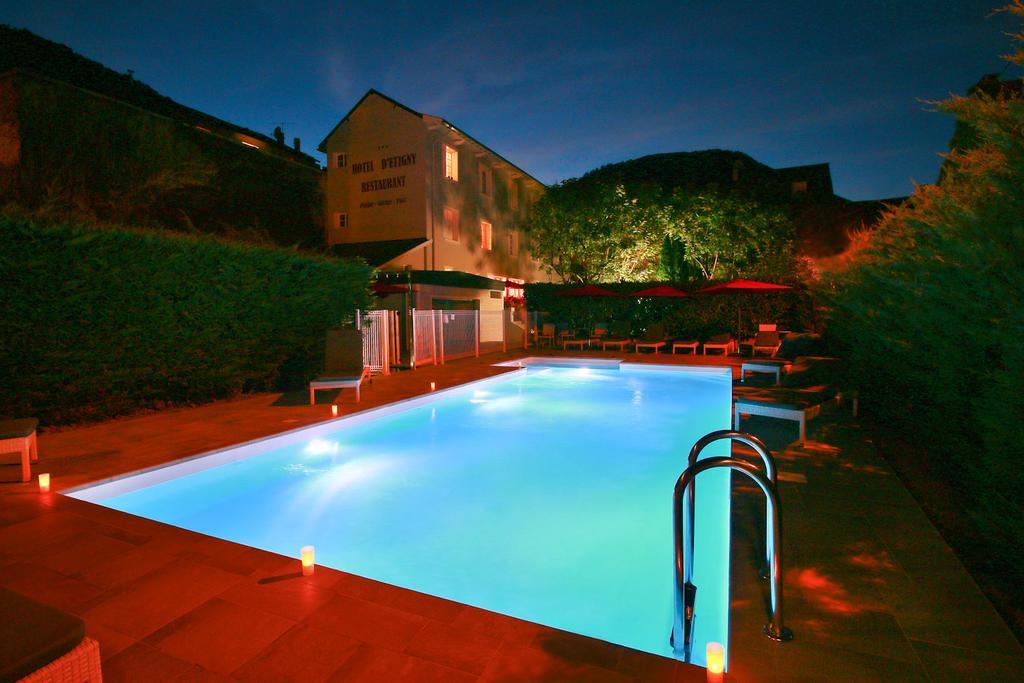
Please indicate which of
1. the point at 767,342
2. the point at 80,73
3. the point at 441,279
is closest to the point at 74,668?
the point at 767,342

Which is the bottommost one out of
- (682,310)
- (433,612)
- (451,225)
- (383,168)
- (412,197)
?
(433,612)

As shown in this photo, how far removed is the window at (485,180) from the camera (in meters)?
23.9

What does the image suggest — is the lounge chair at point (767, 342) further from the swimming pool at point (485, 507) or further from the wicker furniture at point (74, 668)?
the wicker furniture at point (74, 668)

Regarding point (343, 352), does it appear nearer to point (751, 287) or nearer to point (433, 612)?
point (433, 612)

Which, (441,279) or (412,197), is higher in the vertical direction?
(412,197)

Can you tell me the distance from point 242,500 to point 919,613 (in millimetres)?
5730

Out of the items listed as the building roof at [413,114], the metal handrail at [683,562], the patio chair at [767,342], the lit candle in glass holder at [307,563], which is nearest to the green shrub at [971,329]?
the metal handrail at [683,562]

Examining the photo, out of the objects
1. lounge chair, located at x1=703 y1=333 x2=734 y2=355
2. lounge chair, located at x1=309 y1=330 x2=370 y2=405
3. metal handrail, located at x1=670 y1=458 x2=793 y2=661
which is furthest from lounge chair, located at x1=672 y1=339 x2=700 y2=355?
metal handrail, located at x1=670 y1=458 x2=793 y2=661

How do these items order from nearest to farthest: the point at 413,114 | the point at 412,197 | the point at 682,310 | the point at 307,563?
the point at 307,563
the point at 682,310
the point at 413,114
the point at 412,197

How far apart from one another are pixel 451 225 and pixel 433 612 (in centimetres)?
2010

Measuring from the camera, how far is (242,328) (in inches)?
355

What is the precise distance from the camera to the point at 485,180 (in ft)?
79.5

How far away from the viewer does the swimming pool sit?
4.05 meters

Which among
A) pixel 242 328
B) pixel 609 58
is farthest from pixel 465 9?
pixel 242 328
